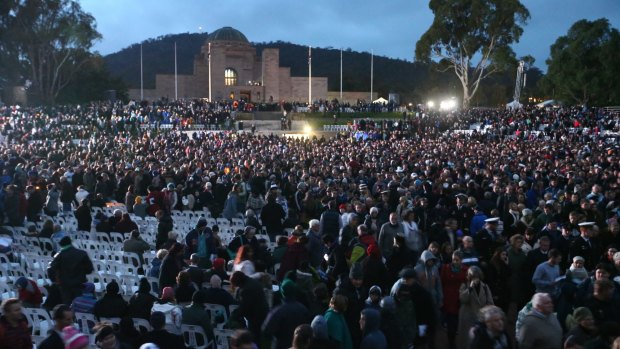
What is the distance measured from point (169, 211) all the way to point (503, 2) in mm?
43648

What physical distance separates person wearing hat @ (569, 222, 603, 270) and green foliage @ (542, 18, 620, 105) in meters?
47.7

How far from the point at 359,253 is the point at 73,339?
151 inches

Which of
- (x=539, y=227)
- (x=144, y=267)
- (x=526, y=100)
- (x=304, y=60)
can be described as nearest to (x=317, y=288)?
(x=144, y=267)

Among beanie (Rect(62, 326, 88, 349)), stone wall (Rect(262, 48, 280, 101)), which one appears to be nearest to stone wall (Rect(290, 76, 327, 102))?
stone wall (Rect(262, 48, 280, 101))

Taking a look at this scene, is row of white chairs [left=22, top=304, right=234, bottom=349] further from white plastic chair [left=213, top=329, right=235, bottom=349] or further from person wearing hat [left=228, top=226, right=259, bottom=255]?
person wearing hat [left=228, top=226, right=259, bottom=255]

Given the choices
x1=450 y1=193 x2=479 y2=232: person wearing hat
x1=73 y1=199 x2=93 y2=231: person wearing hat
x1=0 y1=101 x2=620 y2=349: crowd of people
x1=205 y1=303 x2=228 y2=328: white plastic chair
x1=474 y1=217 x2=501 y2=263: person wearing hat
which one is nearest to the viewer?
x1=0 y1=101 x2=620 y2=349: crowd of people

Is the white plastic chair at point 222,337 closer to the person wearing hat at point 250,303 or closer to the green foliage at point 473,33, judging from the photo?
the person wearing hat at point 250,303

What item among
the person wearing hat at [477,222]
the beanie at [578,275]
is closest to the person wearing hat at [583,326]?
the beanie at [578,275]

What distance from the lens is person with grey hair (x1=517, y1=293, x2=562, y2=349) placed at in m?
5.09

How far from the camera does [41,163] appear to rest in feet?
60.2

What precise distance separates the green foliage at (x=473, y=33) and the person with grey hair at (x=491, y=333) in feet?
158

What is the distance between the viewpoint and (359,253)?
7.72 meters

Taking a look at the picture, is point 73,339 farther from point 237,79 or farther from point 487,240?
point 237,79

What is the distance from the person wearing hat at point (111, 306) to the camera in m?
6.17
